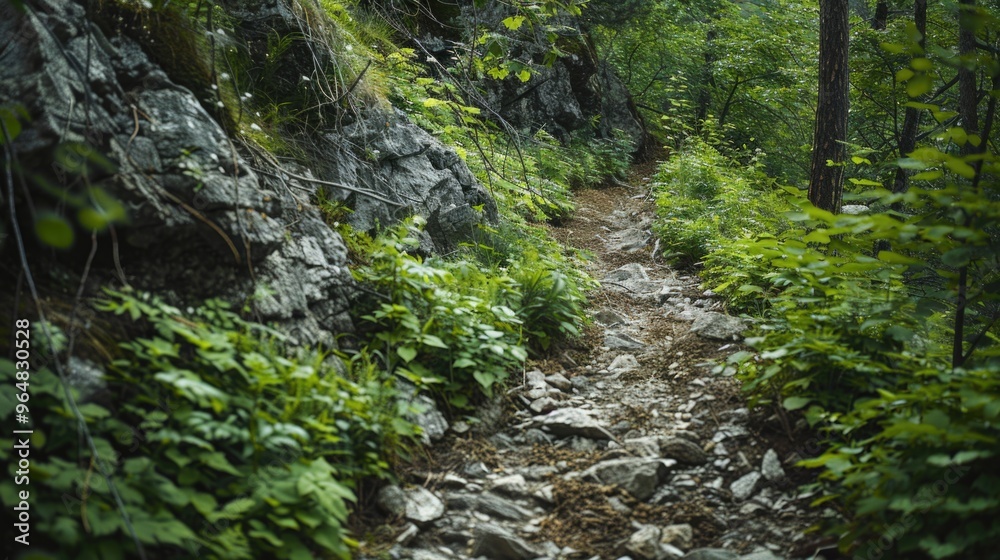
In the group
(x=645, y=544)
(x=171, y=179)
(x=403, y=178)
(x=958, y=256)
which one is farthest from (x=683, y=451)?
(x=403, y=178)

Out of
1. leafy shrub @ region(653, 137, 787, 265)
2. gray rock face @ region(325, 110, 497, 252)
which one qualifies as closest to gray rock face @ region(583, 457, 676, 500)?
gray rock face @ region(325, 110, 497, 252)

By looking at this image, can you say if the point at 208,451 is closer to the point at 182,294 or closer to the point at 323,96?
the point at 182,294

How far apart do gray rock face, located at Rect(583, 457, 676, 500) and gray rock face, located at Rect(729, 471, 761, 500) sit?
349mm

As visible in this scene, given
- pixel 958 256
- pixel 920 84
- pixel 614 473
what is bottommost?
pixel 614 473

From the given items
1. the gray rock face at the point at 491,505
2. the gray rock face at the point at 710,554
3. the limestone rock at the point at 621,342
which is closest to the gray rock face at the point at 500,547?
the gray rock face at the point at 491,505

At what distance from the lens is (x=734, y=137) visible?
1684 centimetres

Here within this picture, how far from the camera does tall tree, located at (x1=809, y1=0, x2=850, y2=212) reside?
640cm

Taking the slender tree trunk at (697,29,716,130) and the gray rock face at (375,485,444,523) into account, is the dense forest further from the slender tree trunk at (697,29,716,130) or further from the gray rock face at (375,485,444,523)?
the slender tree trunk at (697,29,716,130)

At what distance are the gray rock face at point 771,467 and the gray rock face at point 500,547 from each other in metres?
1.36

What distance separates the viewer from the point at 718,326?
17.0 ft

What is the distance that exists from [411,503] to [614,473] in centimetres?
113

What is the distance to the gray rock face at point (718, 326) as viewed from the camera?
5.06 m

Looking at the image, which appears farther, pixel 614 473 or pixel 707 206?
pixel 707 206

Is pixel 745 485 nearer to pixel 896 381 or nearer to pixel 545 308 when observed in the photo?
pixel 896 381
